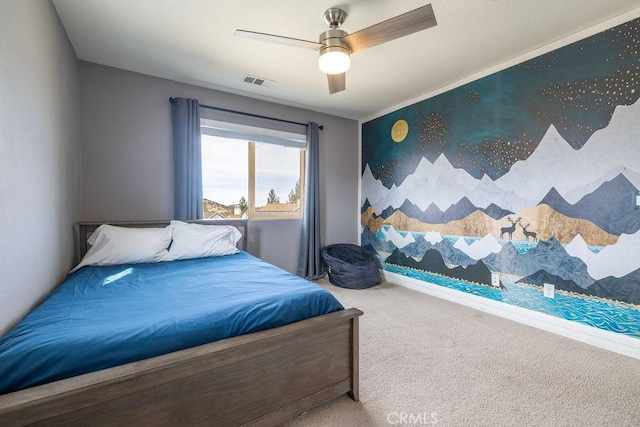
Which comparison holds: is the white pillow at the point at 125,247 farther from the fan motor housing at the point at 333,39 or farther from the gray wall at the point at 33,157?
the fan motor housing at the point at 333,39

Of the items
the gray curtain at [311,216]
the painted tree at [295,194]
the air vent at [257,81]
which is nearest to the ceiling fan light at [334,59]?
the air vent at [257,81]

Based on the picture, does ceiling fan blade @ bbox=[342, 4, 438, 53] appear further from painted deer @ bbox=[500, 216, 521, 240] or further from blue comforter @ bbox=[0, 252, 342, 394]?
painted deer @ bbox=[500, 216, 521, 240]

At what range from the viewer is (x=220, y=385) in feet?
3.84

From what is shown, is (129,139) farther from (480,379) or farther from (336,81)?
(480,379)

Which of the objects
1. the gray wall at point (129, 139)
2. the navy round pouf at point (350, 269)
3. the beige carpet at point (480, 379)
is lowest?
the beige carpet at point (480, 379)

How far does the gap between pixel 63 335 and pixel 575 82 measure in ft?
12.0

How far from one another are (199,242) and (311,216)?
1.66 meters

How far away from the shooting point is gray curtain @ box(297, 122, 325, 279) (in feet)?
12.6

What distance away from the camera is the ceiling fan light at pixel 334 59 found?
6.29 ft

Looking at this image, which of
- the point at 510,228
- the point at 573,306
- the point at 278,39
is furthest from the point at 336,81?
the point at 573,306

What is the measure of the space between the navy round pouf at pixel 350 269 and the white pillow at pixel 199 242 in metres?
1.51

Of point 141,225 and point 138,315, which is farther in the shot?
point 141,225

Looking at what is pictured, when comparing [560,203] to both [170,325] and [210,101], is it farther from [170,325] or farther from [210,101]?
[210,101]

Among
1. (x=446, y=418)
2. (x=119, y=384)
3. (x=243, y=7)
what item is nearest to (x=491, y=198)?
(x=446, y=418)
